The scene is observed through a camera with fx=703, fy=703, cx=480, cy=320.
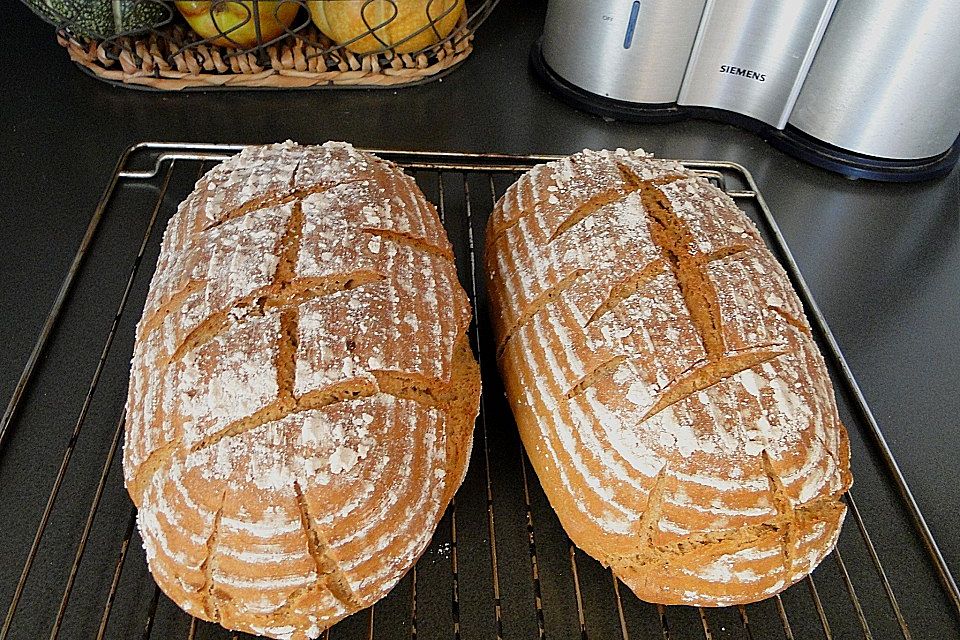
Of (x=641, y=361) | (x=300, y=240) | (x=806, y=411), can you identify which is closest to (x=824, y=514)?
(x=806, y=411)

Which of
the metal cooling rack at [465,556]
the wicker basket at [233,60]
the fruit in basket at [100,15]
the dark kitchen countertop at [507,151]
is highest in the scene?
the fruit in basket at [100,15]

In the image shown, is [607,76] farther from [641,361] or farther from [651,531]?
[651,531]

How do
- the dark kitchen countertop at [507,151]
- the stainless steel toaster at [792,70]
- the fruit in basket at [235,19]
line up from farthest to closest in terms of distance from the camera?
1. the fruit in basket at [235,19]
2. the stainless steel toaster at [792,70]
3. the dark kitchen countertop at [507,151]

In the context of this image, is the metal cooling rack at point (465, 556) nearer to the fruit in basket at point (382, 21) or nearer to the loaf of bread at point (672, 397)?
the loaf of bread at point (672, 397)

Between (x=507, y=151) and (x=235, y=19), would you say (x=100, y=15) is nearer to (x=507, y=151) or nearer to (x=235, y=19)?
(x=235, y=19)

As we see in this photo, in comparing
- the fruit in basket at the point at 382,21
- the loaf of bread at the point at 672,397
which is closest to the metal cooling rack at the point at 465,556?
the loaf of bread at the point at 672,397

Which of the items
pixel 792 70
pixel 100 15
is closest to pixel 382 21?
pixel 100 15

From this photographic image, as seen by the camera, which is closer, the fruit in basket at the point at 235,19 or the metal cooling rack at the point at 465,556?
the metal cooling rack at the point at 465,556
